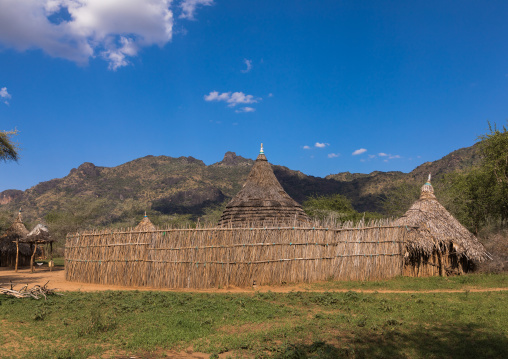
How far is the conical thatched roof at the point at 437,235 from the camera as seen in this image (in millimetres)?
11289

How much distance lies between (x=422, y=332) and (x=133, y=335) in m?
4.71

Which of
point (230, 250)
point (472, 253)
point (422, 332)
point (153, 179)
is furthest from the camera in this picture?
point (153, 179)

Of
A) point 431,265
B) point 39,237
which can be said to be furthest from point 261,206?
point 39,237

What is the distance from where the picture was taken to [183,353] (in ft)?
17.0

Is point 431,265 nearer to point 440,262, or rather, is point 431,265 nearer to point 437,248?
point 440,262

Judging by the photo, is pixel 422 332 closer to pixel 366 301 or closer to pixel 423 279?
pixel 366 301

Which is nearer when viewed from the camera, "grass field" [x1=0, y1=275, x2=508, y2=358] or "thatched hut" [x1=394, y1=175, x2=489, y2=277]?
"grass field" [x1=0, y1=275, x2=508, y2=358]

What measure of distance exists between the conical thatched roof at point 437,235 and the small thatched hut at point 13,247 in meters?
17.2

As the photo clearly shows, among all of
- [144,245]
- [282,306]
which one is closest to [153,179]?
[144,245]

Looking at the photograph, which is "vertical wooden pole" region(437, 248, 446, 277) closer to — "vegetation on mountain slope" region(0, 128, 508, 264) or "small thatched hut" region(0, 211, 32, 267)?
"vegetation on mountain slope" region(0, 128, 508, 264)

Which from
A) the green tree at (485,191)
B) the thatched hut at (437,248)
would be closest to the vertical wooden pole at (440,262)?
the thatched hut at (437,248)

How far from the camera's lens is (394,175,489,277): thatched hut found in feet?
37.1

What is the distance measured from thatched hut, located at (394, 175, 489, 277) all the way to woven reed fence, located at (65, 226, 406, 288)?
423 millimetres

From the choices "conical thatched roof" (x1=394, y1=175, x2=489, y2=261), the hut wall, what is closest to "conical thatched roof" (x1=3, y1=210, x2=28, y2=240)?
"conical thatched roof" (x1=394, y1=175, x2=489, y2=261)
